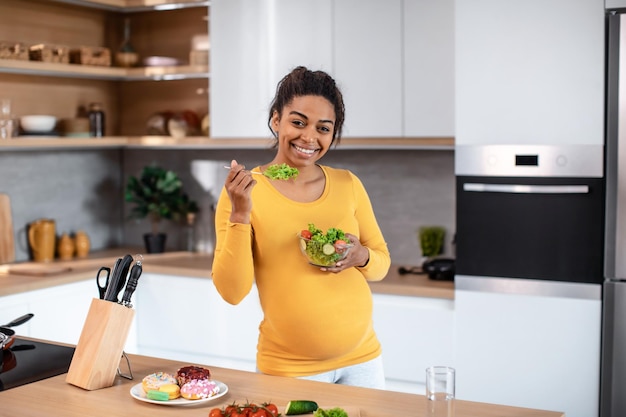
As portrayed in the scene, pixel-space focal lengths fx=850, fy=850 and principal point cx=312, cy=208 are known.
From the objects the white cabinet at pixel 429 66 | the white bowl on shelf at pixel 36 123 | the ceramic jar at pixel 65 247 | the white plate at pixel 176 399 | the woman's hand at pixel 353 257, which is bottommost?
the white plate at pixel 176 399

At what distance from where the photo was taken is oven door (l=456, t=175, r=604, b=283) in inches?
126

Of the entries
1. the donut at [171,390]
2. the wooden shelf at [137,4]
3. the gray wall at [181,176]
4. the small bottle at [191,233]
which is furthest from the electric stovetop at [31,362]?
the wooden shelf at [137,4]

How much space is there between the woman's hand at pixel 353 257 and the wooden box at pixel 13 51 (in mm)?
2436

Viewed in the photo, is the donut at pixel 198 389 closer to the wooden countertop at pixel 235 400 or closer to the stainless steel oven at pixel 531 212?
the wooden countertop at pixel 235 400

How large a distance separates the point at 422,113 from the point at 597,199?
89 cm

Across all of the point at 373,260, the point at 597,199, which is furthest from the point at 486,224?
the point at 373,260

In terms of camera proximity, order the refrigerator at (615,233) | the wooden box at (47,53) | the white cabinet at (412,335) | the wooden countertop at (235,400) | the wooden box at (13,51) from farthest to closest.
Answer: the wooden box at (47,53) < the wooden box at (13,51) < the white cabinet at (412,335) < the refrigerator at (615,233) < the wooden countertop at (235,400)

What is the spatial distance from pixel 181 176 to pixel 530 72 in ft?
7.64

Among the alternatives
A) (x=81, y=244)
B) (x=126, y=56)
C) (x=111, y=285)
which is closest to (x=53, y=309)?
(x=81, y=244)

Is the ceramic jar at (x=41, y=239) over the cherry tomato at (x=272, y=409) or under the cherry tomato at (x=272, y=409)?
over

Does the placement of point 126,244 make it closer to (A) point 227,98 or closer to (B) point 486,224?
(A) point 227,98

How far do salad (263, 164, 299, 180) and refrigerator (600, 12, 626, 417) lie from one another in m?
1.44

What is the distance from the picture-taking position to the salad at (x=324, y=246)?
2.14m

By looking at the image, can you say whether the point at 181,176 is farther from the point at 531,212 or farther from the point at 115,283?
the point at 115,283
